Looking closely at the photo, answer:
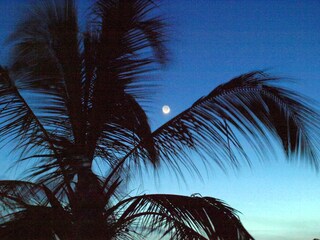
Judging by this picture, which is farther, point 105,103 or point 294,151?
point 105,103

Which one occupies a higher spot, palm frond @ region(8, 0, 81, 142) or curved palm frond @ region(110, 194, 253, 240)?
palm frond @ region(8, 0, 81, 142)

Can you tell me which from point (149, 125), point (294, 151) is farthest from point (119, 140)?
point (294, 151)

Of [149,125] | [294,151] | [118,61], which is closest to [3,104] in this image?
[118,61]

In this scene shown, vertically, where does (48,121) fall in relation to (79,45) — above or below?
below

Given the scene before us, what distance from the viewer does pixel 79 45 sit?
16.8 feet

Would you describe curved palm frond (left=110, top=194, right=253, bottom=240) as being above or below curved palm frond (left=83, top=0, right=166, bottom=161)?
below

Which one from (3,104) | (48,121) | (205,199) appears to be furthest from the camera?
(48,121)

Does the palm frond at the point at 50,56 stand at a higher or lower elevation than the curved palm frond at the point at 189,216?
higher

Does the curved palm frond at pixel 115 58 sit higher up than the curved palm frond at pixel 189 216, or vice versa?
the curved palm frond at pixel 115 58

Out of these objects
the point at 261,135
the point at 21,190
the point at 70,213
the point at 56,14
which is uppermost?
the point at 56,14

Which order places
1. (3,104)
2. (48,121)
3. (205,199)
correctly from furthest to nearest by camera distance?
(48,121)
(3,104)
(205,199)

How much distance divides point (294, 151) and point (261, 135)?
1.34ft

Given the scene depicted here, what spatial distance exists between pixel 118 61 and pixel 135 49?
257 millimetres

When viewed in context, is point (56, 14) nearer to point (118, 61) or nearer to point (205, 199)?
point (118, 61)
